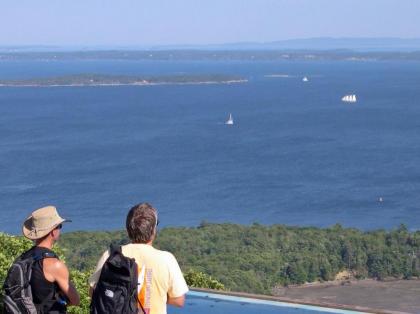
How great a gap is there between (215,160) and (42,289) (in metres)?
51.4

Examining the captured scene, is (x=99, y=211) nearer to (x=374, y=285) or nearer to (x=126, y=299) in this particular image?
(x=374, y=285)

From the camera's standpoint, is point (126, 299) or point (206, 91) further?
point (206, 91)

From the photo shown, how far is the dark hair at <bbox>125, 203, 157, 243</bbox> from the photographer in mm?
3309

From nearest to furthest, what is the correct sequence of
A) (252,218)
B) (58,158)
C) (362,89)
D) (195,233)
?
(195,233) → (252,218) → (58,158) → (362,89)

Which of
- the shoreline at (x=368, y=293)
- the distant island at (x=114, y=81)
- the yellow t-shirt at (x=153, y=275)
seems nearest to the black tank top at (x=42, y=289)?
the yellow t-shirt at (x=153, y=275)

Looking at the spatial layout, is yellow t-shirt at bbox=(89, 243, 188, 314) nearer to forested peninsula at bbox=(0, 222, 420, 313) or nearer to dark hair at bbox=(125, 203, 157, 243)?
dark hair at bbox=(125, 203, 157, 243)

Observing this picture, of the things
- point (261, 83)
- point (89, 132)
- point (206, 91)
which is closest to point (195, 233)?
point (89, 132)

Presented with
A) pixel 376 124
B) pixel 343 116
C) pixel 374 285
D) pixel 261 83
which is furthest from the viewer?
pixel 261 83

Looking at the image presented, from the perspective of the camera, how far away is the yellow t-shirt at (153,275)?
3.38 metres

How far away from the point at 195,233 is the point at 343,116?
53.1m

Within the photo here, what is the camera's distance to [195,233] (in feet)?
88.8

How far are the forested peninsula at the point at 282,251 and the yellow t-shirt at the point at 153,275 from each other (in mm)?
17266

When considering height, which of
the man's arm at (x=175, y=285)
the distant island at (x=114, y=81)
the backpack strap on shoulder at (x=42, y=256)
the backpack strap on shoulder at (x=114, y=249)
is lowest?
the distant island at (x=114, y=81)

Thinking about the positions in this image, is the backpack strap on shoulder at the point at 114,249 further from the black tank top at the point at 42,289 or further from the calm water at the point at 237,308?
the calm water at the point at 237,308
